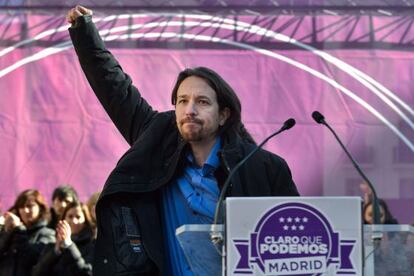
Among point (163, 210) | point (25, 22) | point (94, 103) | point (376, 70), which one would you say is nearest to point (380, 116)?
point (376, 70)

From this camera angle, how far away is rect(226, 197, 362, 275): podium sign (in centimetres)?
314

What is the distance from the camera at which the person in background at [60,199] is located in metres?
7.73

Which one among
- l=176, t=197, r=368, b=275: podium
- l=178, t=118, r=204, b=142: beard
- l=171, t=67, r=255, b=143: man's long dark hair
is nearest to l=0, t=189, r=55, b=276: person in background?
l=171, t=67, r=255, b=143: man's long dark hair

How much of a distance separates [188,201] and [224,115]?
Answer: 0.36 metres

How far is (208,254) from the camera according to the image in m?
3.21

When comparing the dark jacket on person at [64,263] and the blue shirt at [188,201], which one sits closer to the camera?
the blue shirt at [188,201]

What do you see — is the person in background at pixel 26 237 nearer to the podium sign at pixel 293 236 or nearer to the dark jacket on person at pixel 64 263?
the dark jacket on person at pixel 64 263

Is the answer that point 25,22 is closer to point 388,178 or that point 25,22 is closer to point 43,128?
point 43,128

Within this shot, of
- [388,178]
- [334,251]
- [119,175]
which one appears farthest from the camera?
[388,178]

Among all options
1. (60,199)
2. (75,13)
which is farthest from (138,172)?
(60,199)

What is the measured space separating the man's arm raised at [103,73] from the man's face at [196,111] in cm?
24

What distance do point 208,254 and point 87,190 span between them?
16.9 ft

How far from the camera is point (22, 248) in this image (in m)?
7.68

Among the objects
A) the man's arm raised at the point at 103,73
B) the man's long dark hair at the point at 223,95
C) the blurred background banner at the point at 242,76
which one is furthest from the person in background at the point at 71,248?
the man's long dark hair at the point at 223,95
